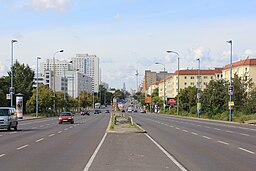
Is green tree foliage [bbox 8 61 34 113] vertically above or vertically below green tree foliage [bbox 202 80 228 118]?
above

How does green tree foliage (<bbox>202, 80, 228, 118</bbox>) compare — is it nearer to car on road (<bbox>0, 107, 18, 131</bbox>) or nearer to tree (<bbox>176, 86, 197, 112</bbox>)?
tree (<bbox>176, 86, 197, 112</bbox>)

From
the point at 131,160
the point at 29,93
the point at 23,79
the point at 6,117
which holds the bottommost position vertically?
the point at 131,160

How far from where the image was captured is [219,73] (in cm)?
15725

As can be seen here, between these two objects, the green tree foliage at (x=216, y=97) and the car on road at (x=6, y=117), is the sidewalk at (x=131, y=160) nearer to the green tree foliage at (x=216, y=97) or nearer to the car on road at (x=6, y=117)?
the car on road at (x=6, y=117)

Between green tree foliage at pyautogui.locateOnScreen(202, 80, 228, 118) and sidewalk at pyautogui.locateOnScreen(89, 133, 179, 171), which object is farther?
green tree foliage at pyautogui.locateOnScreen(202, 80, 228, 118)

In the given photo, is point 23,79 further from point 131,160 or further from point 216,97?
point 131,160

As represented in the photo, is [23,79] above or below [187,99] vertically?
above

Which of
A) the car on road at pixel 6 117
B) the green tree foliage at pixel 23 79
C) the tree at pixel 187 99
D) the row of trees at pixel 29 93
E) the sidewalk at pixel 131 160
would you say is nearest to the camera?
the sidewalk at pixel 131 160

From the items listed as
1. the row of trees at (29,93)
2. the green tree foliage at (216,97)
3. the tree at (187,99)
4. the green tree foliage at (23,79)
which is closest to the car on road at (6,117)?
the green tree foliage at (216,97)

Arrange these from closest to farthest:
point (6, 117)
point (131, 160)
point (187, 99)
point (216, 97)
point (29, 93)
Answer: point (131, 160) < point (6, 117) < point (216, 97) < point (187, 99) < point (29, 93)

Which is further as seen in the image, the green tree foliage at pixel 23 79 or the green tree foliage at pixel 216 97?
the green tree foliage at pixel 23 79

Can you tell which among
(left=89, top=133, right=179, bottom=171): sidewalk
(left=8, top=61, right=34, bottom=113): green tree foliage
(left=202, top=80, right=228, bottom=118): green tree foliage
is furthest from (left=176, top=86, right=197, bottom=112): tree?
(left=89, top=133, right=179, bottom=171): sidewalk

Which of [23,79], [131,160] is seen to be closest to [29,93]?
[23,79]

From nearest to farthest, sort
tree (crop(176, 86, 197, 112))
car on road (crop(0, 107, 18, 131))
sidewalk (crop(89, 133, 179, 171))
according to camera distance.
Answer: sidewalk (crop(89, 133, 179, 171)), car on road (crop(0, 107, 18, 131)), tree (crop(176, 86, 197, 112))
